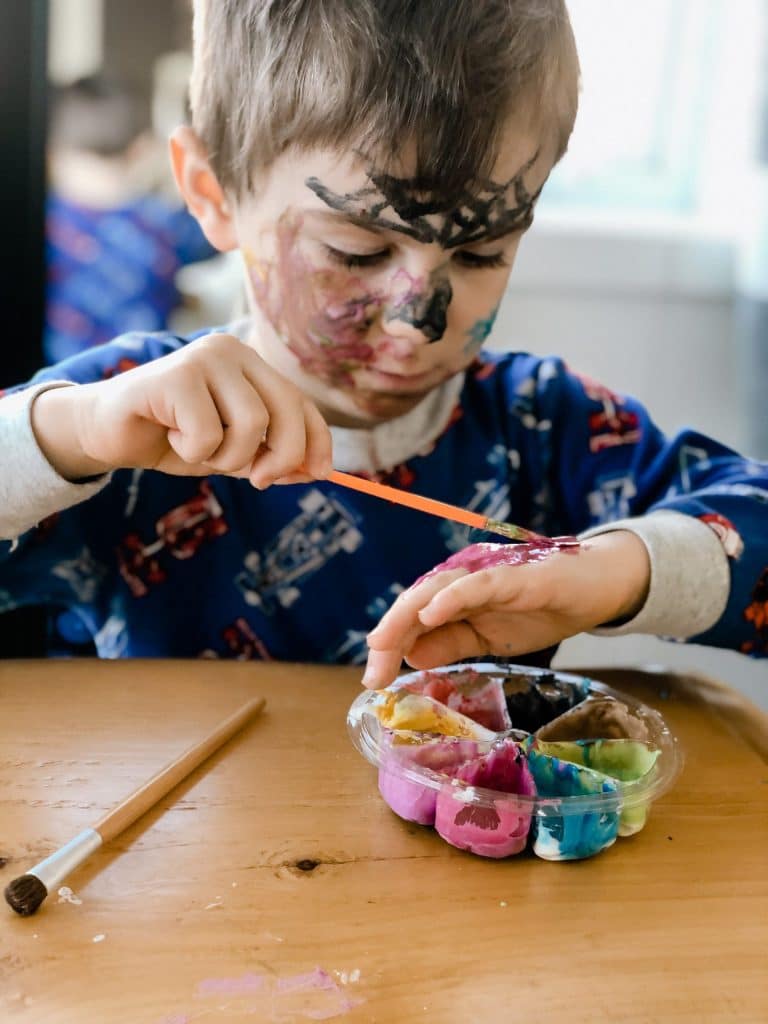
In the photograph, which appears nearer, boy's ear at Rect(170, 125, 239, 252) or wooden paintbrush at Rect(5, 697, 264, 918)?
wooden paintbrush at Rect(5, 697, 264, 918)

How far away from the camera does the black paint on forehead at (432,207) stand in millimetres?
663

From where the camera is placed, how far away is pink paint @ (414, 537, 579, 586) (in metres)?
0.64

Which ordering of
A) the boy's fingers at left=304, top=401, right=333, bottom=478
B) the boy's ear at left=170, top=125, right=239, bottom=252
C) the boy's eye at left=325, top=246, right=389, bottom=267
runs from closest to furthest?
the boy's fingers at left=304, top=401, right=333, bottom=478, the boy's eye at left=325, top=246, right=389, bottom=267, the boy's ear at left=170, top=125, right=239, bottom=252

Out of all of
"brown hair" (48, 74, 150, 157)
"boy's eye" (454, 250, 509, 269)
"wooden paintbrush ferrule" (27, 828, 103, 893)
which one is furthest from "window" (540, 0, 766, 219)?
"wooden paintbrush ferrule" (27, 828, 103, 893)

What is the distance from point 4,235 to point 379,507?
61 cm

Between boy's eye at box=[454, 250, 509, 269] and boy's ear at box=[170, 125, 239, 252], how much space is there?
0.19 metres

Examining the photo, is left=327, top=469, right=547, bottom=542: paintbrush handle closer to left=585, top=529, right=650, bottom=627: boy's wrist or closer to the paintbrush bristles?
left=585, top=529, right=650, bottom=627: boy's wrist

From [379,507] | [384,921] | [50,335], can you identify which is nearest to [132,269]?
[50,335]

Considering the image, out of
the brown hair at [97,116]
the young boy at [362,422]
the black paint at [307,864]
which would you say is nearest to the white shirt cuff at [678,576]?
the young boy at [362,422]

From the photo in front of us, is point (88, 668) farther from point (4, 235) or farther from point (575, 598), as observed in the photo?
point (4, 235)

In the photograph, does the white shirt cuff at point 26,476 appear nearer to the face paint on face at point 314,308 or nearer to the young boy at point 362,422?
the young boy at point 362,422

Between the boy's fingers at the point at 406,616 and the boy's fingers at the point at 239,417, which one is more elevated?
the boy's fingers at the point at 239,417

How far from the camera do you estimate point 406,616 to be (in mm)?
577

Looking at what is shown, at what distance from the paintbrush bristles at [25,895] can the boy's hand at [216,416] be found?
0.25 m
